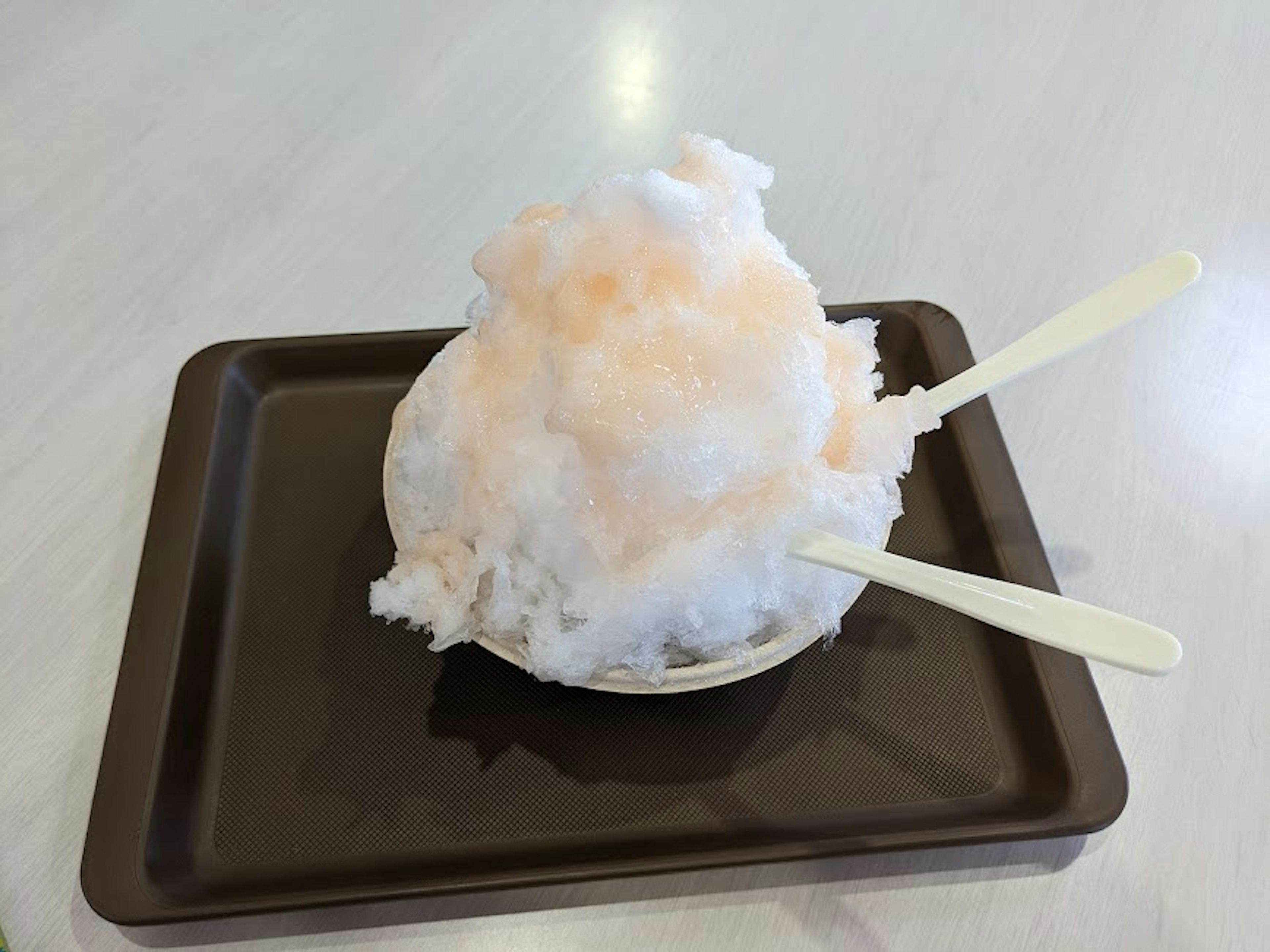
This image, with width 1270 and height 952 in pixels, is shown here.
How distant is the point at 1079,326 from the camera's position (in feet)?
2.03

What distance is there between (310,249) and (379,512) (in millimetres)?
375

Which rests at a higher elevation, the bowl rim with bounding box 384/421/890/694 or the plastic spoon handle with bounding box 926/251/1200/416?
the plastic spoon handle with bounding box 926/251/1200/416

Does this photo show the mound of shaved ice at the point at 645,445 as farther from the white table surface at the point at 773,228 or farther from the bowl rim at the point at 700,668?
the white table surface at the point at 773,228

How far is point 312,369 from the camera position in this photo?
2.75ft

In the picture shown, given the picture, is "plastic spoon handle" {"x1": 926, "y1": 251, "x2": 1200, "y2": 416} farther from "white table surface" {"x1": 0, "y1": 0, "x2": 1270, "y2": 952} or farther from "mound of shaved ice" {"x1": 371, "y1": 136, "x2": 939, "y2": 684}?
"white table surface" {"x1": 0, "y1": 0, "x2": 1270, "y2": 952}

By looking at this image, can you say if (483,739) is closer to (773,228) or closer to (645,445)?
(645,445)

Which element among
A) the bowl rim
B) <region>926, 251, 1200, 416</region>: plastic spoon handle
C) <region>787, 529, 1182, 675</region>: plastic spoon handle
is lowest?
the bowl rim

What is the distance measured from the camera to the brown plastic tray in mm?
604

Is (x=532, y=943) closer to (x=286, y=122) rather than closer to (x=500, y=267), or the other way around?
(x=500, y=267)

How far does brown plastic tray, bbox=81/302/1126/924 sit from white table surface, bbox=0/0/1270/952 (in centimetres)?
4

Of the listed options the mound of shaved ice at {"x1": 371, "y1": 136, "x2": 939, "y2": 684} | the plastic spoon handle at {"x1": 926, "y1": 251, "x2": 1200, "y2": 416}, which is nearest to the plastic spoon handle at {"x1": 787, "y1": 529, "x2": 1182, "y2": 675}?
the mound of shaved ice at {"x1": 371, "y1": 136, "x2": 939, "y2": 684}

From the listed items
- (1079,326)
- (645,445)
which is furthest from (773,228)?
(645,445)

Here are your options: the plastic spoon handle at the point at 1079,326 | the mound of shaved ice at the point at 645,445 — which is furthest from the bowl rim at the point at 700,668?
the plastic spoon handle at the point at 1079,326

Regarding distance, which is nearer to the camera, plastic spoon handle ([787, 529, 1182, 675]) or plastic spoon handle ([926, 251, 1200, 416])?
plastic spoon handle ([787, 529, 1182, 675])
